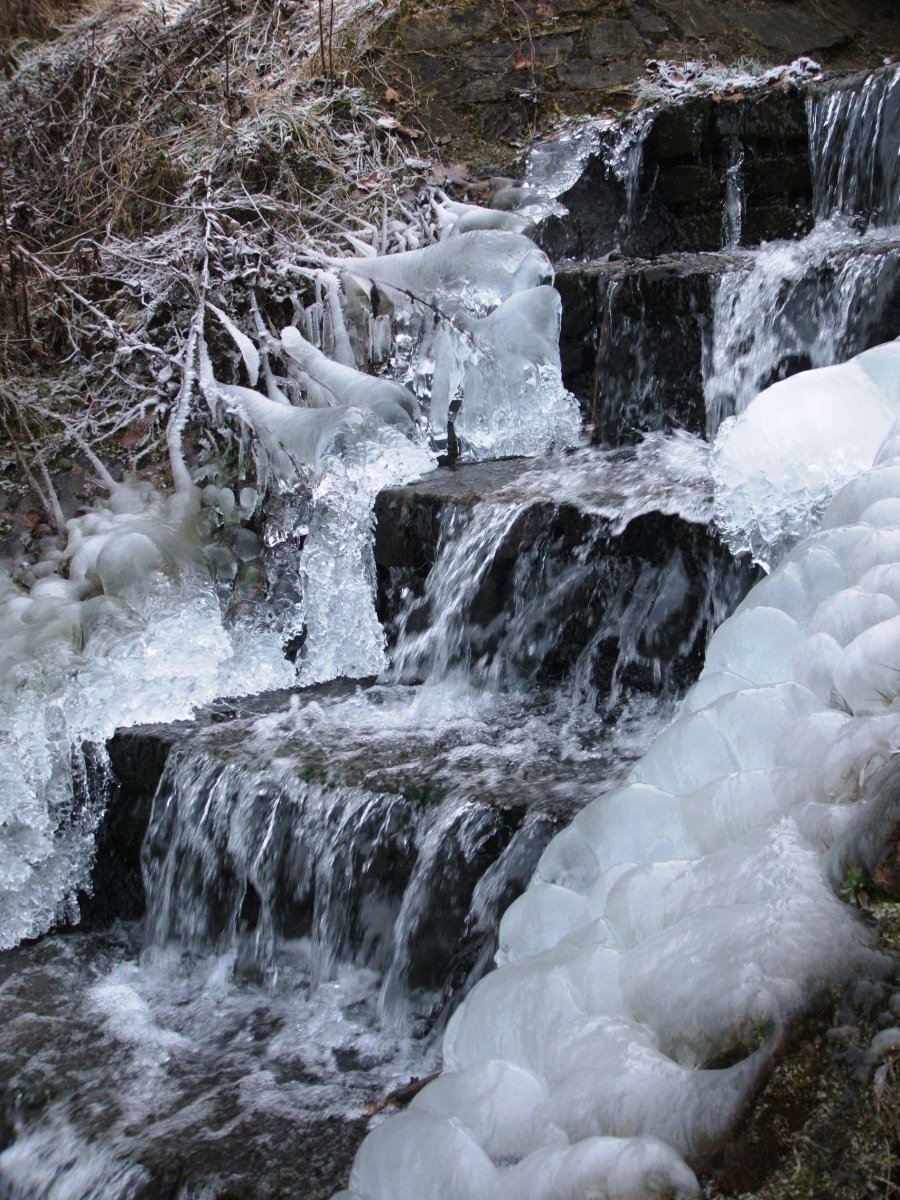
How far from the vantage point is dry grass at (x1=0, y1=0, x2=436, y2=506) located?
5203mm

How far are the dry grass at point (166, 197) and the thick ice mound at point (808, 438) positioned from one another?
2.67m

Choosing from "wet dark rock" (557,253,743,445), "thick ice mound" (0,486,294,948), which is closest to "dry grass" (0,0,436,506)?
"thick ice mound" (0,486,294,948)

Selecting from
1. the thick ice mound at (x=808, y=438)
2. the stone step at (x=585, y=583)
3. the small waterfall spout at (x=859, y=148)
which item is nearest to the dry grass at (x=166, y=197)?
the stone step at (x=585, y=583)

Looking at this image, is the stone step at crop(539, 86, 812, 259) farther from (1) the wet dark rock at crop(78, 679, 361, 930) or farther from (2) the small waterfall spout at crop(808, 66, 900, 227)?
(1) the wet dark rock at crop(78, 679, 361, 930)

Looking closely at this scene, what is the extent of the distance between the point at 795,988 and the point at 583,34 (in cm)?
548

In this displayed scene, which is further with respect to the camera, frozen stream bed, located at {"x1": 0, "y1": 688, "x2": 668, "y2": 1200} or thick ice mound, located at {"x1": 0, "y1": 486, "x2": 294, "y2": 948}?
thick ice mound, located at {"x1": 0, "y1": 486, "x2": 294, "y2": 948}

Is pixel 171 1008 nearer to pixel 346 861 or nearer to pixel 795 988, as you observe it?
pixel 346 861

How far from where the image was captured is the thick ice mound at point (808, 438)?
257 centimetres

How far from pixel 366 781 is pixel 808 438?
121cm

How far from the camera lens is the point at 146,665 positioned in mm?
3805

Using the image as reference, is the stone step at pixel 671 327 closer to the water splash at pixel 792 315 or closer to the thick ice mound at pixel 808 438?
the water splash at pixel 792 315

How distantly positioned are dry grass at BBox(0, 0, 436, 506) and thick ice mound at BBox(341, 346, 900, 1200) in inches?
131

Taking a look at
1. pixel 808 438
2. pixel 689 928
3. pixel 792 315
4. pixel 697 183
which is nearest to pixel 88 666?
pixel 808 438

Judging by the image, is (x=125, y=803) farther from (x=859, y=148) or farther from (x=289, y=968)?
(x=859, y=148)
